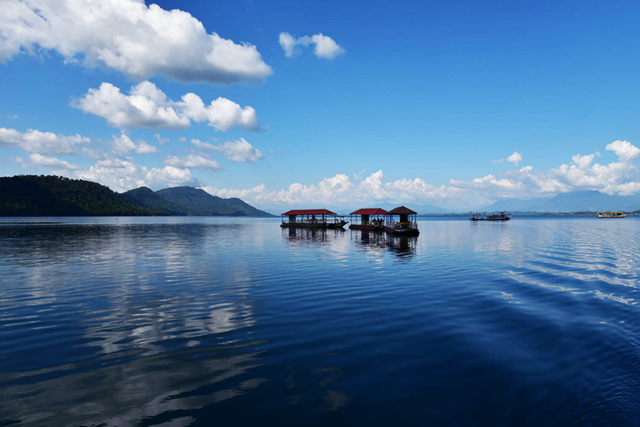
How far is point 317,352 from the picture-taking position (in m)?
8.90

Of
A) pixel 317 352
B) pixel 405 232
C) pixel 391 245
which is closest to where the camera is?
pixel 317 352

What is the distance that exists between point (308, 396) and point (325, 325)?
15.0 ft

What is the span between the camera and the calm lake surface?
6188 millimetres

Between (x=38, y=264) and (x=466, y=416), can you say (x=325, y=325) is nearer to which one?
(x=466, y=416)

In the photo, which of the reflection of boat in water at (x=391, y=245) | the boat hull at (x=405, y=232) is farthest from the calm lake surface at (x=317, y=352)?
the boat hull at (x=405, y=232)

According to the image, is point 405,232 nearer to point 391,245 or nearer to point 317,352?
point 391,245

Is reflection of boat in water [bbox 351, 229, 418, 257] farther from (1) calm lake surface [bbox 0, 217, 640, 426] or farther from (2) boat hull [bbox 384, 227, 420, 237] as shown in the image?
(1) calm lake surface [bbox 0, 217, 640, 426]

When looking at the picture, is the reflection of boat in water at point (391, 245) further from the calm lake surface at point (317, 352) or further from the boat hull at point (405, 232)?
the calm lake surface at point (317, 352)

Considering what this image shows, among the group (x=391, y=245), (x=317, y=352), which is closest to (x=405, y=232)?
(x=391, y=245)

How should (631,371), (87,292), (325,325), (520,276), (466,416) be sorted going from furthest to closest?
(520,276) < (87,292) < (325,325) < (631,371) < (466,416)

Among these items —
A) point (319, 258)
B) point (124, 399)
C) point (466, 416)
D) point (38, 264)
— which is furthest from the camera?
point (319, 258)

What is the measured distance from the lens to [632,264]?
25828 mm

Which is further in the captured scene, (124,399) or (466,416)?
(124,399)

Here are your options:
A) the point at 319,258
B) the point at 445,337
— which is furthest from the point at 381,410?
the point at 319,258
